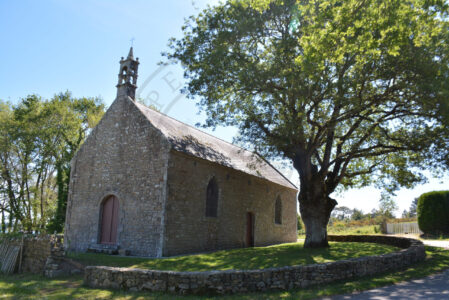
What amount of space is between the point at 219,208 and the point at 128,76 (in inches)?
396

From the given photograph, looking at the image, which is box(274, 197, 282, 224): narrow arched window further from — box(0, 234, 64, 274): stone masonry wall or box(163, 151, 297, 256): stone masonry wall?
A: box(0, 234, 64, 274): stone masonry wall

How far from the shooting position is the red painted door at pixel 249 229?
22.9 m

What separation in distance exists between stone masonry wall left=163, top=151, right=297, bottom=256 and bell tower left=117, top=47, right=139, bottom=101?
594cm

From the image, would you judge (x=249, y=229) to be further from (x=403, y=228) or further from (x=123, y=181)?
(x=403, y=228)

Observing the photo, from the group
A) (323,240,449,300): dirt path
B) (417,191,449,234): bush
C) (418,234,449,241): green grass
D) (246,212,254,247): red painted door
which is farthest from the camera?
(417,191,449,234): bush

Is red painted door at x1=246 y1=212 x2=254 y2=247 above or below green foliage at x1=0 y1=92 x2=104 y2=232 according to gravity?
below

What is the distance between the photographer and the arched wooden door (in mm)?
18031

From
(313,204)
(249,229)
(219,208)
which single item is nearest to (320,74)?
(313,204)

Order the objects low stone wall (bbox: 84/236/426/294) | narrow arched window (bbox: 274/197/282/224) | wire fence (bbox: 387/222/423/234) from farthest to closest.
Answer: wire fence (bbox: 387/222/423/234), narrow arched window (bbox: 274/197/282/224), low stone wall (bbox: 84/236/426/294)

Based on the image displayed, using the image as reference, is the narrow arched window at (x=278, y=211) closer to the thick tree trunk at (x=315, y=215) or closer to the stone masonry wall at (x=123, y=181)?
the thick tree trunk at (x=315, y=215)

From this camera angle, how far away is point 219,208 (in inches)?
784

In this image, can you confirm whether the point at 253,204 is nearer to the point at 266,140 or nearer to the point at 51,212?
the point at 266,140

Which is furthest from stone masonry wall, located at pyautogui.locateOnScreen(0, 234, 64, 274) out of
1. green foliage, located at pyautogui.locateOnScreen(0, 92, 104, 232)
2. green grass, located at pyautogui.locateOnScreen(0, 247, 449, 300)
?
green foliage, located at pyautogui.locateOnScreen(0, 92, 104, 232)

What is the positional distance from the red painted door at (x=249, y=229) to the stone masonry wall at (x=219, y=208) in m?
0.32
